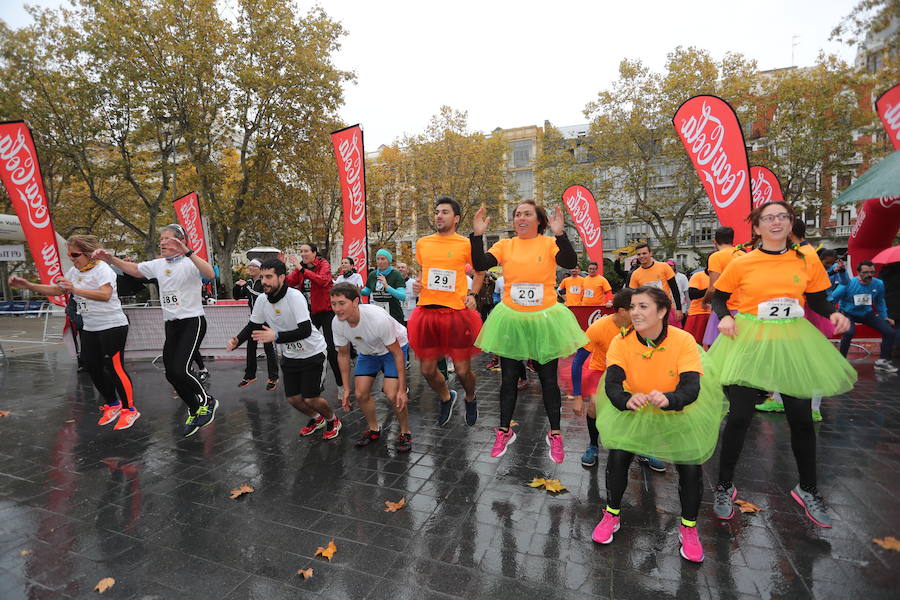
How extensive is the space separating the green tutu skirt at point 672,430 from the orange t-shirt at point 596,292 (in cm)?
480

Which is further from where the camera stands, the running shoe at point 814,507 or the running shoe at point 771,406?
the running shoe at point 771,406

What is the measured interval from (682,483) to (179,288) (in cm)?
486

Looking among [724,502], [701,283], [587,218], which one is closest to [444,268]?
[724,502]

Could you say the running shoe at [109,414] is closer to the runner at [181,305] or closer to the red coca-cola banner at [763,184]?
the runner at [181,305]

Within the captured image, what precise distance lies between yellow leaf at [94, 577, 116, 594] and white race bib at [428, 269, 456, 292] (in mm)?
2967

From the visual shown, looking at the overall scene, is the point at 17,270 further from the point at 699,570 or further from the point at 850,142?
the point at 850,142

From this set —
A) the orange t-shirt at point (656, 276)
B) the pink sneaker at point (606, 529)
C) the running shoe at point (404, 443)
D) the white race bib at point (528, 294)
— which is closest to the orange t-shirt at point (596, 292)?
the orange t-shirt at point (656, 276)

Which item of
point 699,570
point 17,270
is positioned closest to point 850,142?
point 699,570

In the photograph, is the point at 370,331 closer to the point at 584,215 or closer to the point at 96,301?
the point at 96,301

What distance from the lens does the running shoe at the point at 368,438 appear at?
4488 millimetres

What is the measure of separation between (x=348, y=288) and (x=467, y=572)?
2537mm

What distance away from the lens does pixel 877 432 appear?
4.63 meters

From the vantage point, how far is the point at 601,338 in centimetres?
388

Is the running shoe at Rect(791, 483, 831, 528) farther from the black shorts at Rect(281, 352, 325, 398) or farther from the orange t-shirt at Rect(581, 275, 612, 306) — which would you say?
the orange t-shirt at Rect(581, 275, 612, 306)
